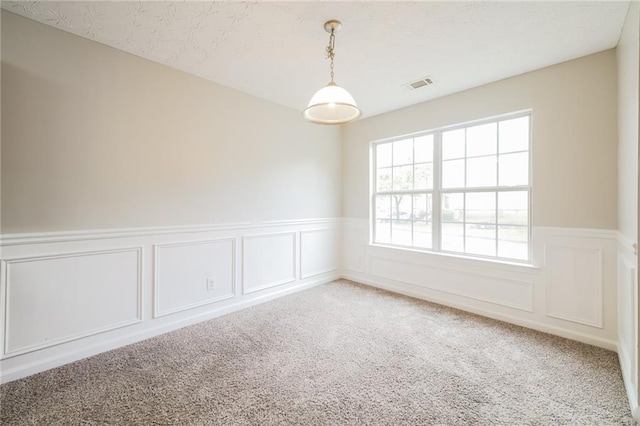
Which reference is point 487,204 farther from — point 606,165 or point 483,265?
point 606,165

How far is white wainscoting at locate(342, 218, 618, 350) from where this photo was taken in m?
2.38

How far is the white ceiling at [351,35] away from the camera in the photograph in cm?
190

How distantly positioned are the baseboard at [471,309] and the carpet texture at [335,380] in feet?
0.31

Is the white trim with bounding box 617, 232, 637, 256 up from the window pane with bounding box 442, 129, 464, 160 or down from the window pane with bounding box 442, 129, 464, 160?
down

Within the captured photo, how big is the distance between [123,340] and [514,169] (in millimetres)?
4126

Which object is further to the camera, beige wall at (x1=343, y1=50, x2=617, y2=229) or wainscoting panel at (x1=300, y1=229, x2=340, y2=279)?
wainscoting panel at (x1=300, y1=229, x2=340, y2=279)

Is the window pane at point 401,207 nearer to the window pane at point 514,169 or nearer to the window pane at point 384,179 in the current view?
the window pane at point 384,179

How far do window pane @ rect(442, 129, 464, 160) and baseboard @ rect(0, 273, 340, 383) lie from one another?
2.69 meters

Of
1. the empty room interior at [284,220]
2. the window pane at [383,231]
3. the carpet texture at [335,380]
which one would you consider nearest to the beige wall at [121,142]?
the empty room interior at [284,220]

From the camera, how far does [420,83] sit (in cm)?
Answer: 301

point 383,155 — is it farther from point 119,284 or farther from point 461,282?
point 119,284

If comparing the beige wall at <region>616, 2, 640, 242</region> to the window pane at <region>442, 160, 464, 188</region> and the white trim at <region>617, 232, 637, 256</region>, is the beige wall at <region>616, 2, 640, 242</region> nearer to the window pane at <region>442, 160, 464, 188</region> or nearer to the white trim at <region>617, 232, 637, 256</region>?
the white trim at <region>617, 232, 637, 256</region>

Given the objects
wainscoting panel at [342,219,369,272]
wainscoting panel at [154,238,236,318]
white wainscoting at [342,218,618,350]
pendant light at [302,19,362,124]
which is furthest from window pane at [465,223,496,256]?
wainscoting panel at [154,238,236,318]

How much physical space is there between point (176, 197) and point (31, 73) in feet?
4.31
